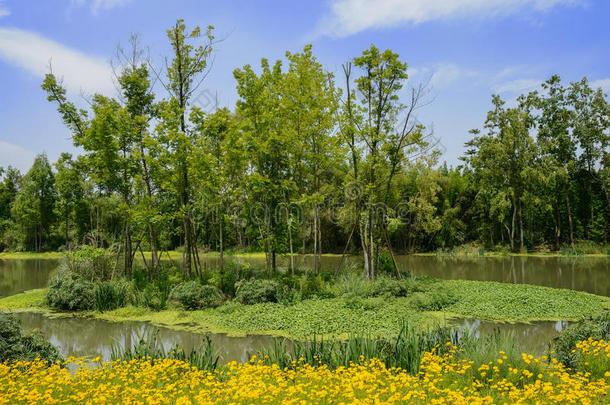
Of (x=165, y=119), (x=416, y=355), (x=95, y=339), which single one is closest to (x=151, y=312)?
(x=95, y=339)

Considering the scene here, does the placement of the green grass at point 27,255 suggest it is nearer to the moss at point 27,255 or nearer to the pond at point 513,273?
the moss at point 27,255

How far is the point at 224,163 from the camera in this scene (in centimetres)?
1357

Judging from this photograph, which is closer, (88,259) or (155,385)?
(155,385)

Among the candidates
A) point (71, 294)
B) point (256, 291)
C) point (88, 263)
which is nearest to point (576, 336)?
point (256, 291)

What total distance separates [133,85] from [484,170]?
26.6 meters

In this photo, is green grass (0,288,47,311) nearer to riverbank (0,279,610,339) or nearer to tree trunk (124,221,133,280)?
riverbank (0,279,610,339)

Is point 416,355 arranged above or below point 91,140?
below

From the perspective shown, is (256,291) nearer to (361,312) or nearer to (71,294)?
(361,312)

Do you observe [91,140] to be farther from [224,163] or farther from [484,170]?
[484,170]

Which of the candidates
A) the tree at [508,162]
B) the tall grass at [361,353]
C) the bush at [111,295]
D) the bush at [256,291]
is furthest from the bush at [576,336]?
the tree at [508,162]

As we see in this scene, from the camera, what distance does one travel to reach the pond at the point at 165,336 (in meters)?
8.09

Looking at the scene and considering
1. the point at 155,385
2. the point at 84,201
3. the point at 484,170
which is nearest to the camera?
the point at 155,385

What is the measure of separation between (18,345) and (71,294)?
6031 mm

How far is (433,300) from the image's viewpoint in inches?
433
